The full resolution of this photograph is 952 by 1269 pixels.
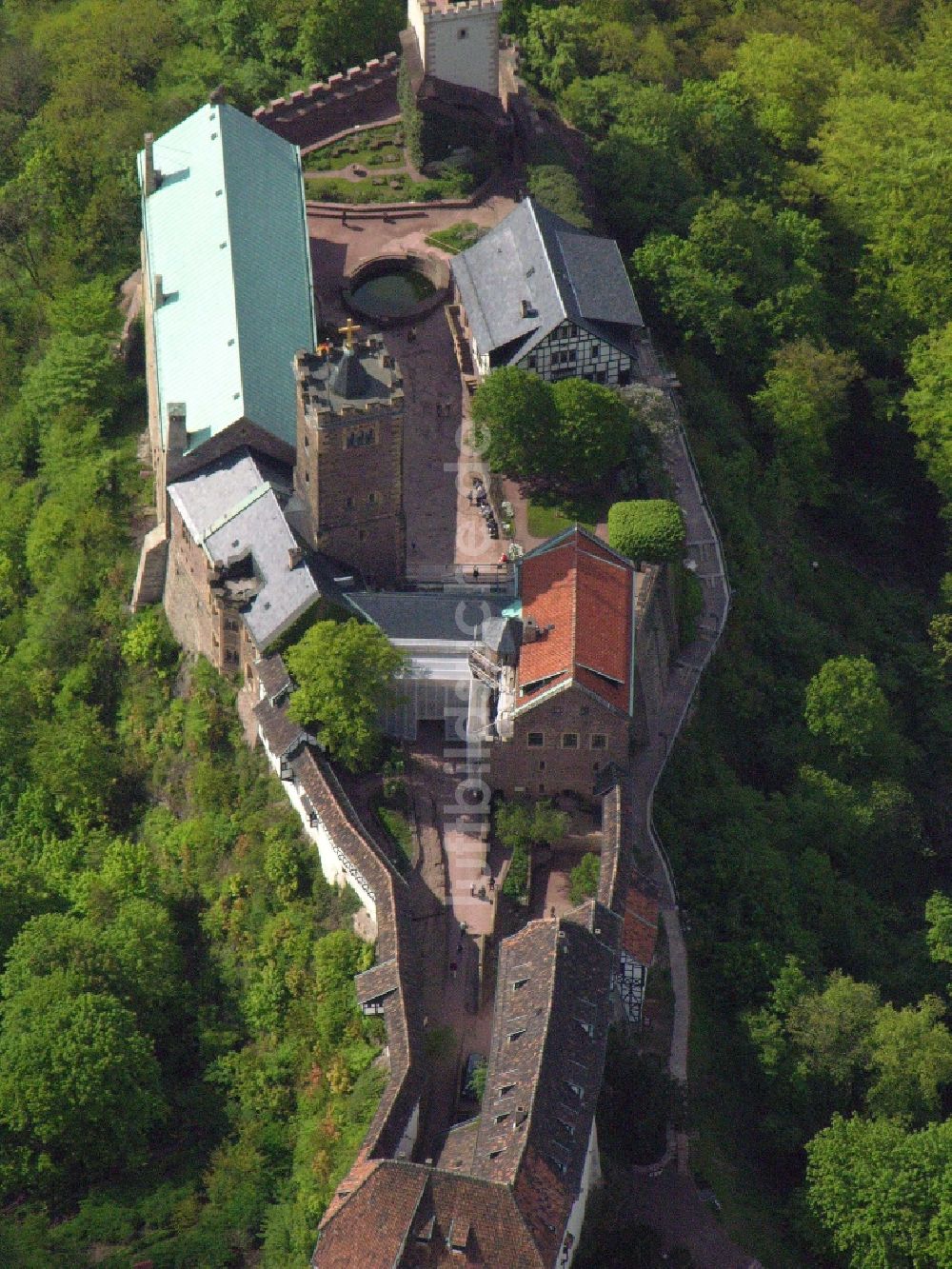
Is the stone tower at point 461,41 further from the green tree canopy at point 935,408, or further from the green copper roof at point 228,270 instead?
the green tree canopy at point 935,408

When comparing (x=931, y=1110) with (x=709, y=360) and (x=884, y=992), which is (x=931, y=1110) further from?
(x=709, y=360)

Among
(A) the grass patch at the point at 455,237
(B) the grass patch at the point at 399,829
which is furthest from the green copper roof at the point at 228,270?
(B) the grass patch at the point at 399,829

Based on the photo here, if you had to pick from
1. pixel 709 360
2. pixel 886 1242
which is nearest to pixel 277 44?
pixel 709 360

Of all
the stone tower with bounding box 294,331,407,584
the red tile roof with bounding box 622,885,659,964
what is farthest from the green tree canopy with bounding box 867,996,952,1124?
the stone tower with bounding box 294,331,407,584

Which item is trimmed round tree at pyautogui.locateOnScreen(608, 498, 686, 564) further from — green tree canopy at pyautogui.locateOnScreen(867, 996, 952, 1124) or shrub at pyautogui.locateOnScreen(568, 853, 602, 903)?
green tree canopy at pyautogui.locateOnScreen(867, 996, 952, 1124)

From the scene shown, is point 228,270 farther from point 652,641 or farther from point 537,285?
point 652,641

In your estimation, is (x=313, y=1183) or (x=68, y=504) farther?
(x=68, y=504)
